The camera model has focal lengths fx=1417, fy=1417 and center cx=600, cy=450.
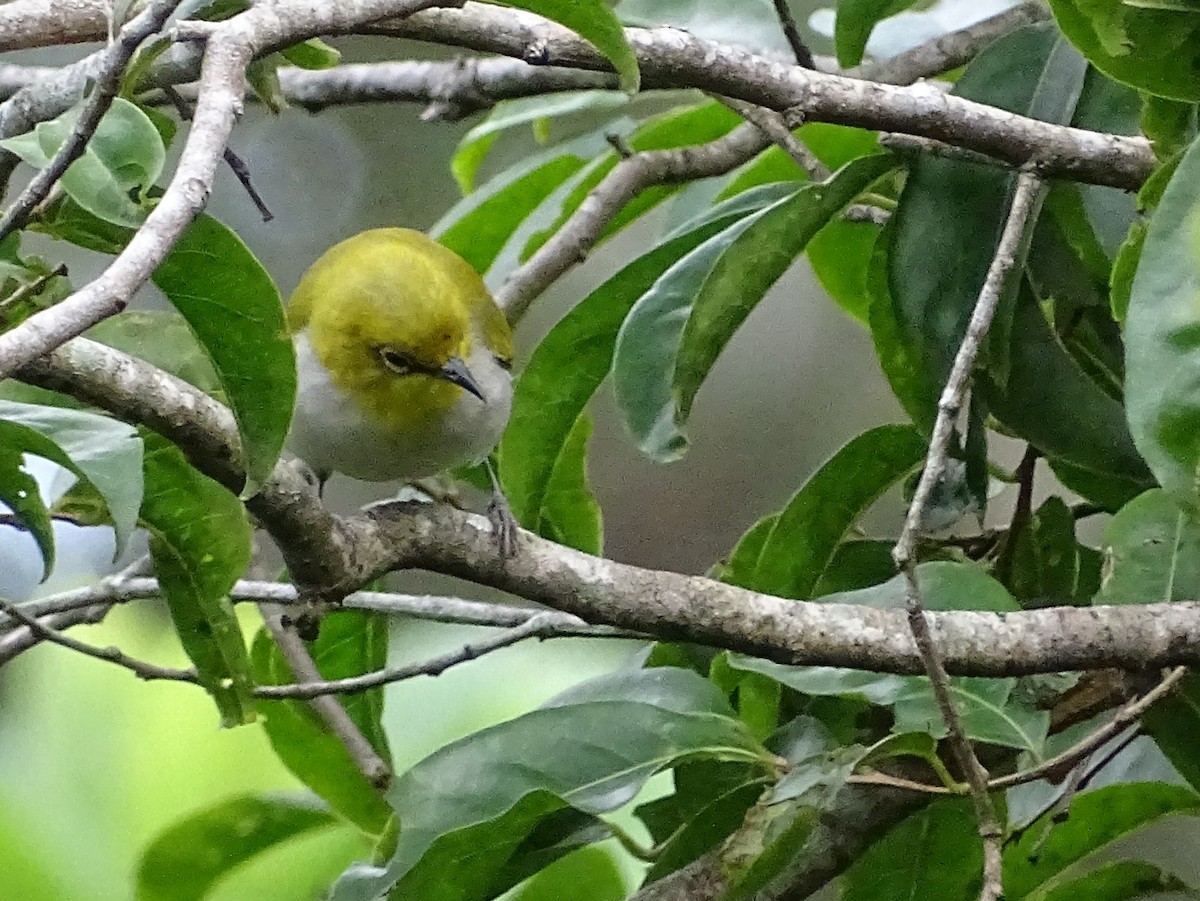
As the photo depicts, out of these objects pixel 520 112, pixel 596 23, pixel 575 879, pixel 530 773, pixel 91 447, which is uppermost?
pixel 596 23

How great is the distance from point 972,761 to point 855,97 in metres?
0.41

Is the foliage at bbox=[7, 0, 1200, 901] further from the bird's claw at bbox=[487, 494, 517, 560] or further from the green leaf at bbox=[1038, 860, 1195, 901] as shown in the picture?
the bird's claw at bbox=[487, 494, 517, 560]

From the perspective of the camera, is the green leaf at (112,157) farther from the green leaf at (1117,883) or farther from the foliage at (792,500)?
the green leaf at (1117,883)

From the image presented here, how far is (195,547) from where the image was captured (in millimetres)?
847

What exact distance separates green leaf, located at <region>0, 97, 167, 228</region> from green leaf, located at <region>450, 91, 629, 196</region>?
750 mm

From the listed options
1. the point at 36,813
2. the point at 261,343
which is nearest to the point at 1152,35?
the point at 261,343

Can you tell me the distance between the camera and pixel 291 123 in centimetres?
394

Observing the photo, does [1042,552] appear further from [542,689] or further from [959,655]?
[542,689]

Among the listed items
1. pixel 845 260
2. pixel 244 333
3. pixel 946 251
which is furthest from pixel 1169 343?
pixel 845 260

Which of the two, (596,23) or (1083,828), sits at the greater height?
(596,23)

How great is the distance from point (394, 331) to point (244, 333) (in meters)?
0.59

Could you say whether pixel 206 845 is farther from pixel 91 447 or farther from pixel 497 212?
pixel 497 212

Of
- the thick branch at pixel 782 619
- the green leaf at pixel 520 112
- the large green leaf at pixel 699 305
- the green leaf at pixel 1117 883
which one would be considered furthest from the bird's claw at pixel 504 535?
the green leaf at pixel 520 112

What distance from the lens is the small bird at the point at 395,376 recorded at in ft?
4.05
